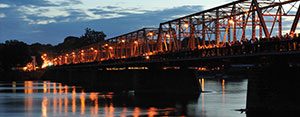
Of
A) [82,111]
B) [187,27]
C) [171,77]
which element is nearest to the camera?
[82,111]

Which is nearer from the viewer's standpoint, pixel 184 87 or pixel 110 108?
pixel 110 108

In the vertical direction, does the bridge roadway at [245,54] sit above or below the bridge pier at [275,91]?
above

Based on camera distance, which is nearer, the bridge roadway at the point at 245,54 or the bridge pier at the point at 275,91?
the bridge pier at the point at 275,91

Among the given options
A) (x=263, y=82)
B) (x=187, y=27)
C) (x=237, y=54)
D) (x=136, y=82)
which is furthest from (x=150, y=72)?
(x=263, y=82)

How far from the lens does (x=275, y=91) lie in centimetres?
6388

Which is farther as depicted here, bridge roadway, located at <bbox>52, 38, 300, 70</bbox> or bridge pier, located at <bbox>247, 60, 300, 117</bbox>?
bridge roadway, located at <bbox>52, 38, 300, 70</bbox>

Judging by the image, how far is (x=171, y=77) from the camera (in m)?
119

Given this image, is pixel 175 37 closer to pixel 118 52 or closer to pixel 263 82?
pixel 263 82

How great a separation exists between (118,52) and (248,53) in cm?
12340

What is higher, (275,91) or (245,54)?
(245,54)

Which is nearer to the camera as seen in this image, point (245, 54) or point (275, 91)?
point (275, 91)

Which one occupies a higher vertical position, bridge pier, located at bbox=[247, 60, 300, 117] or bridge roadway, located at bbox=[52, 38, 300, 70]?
bridge roadway, located at bbox=[52, 38, 300, 70]

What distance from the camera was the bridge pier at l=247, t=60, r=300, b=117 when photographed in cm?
6283

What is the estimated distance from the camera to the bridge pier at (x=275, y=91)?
62.8 meters
